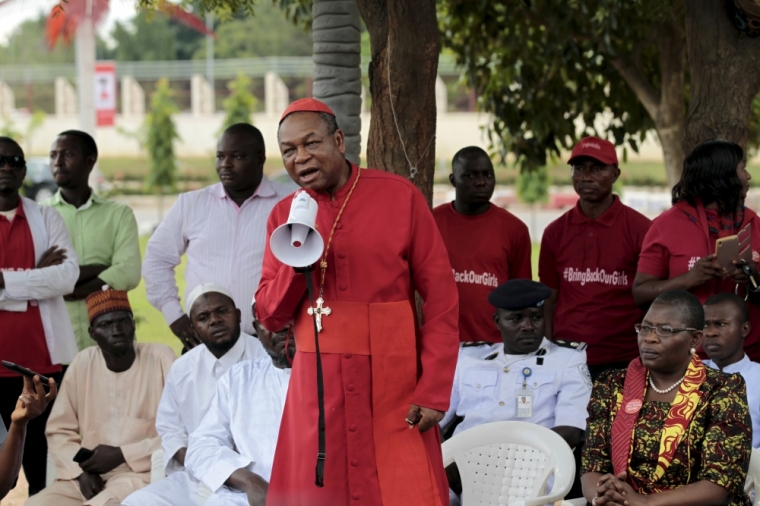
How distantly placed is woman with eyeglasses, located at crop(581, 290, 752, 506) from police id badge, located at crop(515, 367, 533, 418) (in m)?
0.89

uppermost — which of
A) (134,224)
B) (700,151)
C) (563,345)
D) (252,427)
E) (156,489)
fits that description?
(700,151)

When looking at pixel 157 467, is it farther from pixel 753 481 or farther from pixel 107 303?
pixel 753 481

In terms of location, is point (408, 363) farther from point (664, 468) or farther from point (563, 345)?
point (563, 345)

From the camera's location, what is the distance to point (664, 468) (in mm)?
4242

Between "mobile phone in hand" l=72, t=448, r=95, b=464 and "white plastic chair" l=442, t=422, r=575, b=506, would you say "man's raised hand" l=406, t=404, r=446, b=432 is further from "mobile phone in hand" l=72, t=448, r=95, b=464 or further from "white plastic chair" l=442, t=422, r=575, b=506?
"mobile phone in hand" l=72, t=448, r=95, b=464

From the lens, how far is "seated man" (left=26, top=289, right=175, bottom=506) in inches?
228

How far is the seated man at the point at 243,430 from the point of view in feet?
16.3

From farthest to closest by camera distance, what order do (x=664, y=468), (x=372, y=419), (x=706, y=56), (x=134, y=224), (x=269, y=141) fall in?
(x=269, y=141)
(x=134, y=224)
(x=706, y=56)
(x=664, y=468)
(x=372, y=419)

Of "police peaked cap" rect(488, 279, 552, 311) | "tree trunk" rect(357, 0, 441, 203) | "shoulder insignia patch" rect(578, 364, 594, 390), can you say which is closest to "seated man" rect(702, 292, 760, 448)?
"shoulder insignia patch" rect(578, 364, 594, 390)

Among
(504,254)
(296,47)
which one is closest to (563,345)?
(504,254)

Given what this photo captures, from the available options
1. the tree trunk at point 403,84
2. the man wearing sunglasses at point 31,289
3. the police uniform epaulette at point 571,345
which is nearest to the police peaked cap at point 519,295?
the police uniform epaulette at point 571,345

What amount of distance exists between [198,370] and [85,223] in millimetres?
1696

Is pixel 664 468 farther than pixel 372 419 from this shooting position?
Yes

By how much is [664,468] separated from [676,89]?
5.89 metres
